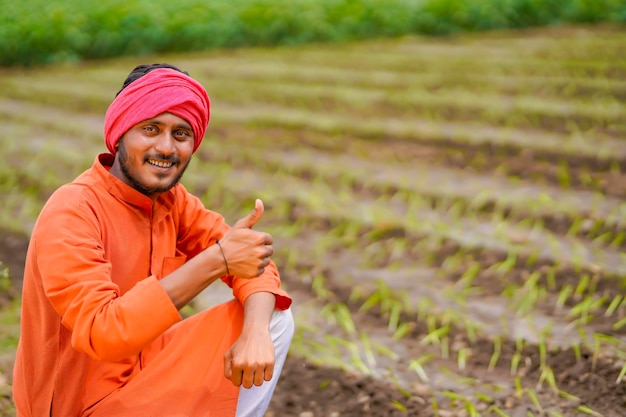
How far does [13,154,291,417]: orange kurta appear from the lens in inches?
73.7

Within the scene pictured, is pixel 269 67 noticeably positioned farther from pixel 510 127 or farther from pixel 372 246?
pixel 372 246

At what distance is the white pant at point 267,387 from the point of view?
2.27 meters

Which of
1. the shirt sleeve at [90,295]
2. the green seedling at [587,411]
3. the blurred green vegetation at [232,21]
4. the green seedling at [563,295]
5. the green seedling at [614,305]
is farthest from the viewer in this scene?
the blurred green vegetation at [232,21]

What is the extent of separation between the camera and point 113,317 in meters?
1.84

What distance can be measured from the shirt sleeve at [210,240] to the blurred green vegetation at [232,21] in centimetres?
723

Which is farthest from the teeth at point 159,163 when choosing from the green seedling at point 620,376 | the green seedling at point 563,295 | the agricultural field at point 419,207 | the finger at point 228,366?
the green seedling at point 563,295

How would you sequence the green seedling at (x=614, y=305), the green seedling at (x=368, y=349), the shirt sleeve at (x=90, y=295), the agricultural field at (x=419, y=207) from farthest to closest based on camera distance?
the green seedling at (x=614, y=305), the green seedling at (x=368, y=349), the agricultural field at (x=419, y=207), the shirt sleeve at (x=90, y=295)

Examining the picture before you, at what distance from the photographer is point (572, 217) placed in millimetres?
4270

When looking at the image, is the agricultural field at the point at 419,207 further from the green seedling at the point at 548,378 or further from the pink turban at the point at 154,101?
the pink turban at the point at 154,101

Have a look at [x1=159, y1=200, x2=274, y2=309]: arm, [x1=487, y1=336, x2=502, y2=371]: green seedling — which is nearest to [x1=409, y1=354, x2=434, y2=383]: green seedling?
[x1=487, y1=336, x2=502, y2=371]: green seedling

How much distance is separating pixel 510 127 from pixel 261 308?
163 inches

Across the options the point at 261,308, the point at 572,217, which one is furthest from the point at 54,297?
the point at 572,217

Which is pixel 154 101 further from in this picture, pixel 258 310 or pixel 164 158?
pixel 258 310

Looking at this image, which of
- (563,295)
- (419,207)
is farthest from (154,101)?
(419,207)
